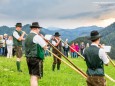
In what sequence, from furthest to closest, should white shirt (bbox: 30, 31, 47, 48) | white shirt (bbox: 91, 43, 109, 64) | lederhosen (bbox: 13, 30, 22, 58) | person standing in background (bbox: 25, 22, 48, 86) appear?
lederhosen (bbox: 13, 30, 22, 58) → person standing in background (bbox: 25, 22, 48, 86) → white shirt (bbox: 30, 31, 47, 48) → white shirt (bbox: 91, 43, 109, 64)

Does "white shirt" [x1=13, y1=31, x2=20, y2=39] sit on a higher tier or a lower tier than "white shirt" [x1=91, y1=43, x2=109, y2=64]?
higher

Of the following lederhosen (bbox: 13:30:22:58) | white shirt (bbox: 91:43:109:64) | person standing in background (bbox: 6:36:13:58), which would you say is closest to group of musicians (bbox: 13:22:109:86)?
white shirt (bbox: 91:43:109:64)

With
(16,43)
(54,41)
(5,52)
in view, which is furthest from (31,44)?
(5,52)

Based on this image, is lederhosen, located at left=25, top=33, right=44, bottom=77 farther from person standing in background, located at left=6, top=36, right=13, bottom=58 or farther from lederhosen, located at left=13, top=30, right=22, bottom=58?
person standing in background, located at left=6, top=36, right=13, bottom=58

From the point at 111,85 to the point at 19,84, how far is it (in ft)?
20.6

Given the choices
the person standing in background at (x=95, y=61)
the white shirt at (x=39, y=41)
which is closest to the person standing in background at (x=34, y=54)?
the white shirt at (x=39, y=41)

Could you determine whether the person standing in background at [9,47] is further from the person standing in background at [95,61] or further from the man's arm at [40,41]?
the person standing in background at [95,61]

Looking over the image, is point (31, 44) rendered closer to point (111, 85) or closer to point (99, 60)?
point (99, 60)

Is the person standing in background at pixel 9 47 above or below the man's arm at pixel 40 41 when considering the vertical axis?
below

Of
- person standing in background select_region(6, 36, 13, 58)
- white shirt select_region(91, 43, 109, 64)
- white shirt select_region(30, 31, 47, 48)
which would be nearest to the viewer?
white shirt select_region(91, 43, 109, 64)

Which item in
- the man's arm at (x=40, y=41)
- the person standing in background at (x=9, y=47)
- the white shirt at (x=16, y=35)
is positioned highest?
the white shirt at (x=16, y=35)

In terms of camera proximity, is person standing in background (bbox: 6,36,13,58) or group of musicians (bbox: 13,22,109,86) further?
person standing in background (bbox: 6,36,13,58)

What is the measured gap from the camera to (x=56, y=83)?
20.0m

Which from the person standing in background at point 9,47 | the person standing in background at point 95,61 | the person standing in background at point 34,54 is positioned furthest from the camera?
the person standing in background at point 9,47
